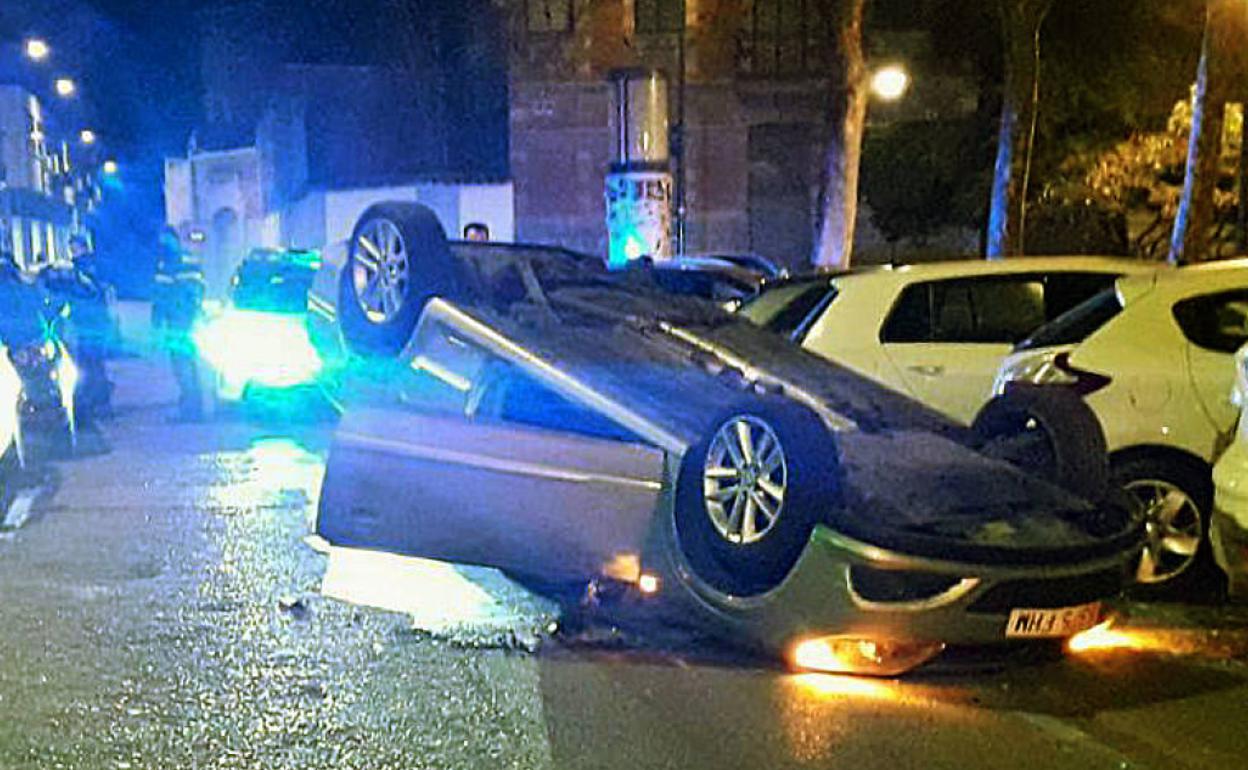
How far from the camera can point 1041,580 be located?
5.20 meters

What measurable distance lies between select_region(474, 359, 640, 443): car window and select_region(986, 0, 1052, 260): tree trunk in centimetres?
1430

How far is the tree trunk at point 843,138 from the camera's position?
19359 mm

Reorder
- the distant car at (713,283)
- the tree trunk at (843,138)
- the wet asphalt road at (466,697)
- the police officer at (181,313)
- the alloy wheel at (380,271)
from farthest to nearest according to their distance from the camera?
1. the tree trunk at (843,138)
2. the police officer at (181,313)
3. the distant car at (713,283)
4. the alloy wheel at (380,271)
5. the wet asphalt road at (466,697)

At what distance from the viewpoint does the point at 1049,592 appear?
523cm

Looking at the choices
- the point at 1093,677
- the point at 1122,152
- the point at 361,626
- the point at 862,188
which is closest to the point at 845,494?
the point at 1093,677

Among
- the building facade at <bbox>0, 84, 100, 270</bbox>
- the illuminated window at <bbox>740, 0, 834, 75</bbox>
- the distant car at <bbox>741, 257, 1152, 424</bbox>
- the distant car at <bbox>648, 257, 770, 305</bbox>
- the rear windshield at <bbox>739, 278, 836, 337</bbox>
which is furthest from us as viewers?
the building facade at <bbox>0, 84, 100, 270</bbox>

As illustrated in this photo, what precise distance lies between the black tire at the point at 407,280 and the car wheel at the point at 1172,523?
343cm

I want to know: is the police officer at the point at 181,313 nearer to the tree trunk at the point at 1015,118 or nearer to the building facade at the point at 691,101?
the tree trunk at the point at 1015,118

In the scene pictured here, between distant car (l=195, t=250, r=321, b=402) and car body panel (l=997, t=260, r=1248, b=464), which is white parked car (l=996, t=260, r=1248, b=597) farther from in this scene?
distant car (l=195, t=250, r=321, b=402)

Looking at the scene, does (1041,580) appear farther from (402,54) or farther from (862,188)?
(402,54)

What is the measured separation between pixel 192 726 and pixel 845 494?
2.53 metres

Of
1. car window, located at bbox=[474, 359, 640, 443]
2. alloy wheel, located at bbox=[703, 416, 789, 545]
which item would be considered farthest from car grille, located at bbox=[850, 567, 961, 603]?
car window, located at bbox=[474, 359, 640, 443]

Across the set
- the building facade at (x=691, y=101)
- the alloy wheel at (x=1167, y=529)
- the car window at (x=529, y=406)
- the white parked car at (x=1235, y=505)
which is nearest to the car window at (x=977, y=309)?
the alloy wheel at (x=1167, y=529)

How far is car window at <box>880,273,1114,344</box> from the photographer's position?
320 inches
